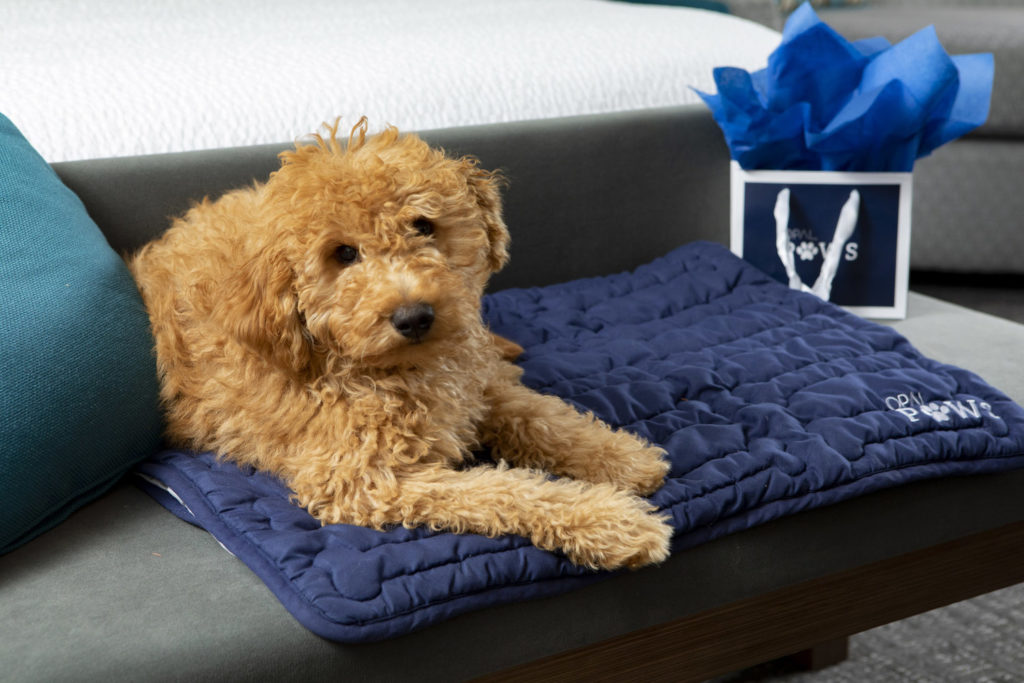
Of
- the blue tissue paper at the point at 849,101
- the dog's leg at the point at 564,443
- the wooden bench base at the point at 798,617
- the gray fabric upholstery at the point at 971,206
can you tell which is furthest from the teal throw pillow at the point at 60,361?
the gray fabric upholstery at the point at 971,206

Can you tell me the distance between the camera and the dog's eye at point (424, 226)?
47.7 inches

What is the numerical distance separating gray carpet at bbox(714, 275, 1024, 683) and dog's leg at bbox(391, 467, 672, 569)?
718 mm

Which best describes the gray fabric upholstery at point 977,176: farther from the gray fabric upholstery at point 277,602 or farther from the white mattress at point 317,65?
the gray fabric upholstery at point 277,602

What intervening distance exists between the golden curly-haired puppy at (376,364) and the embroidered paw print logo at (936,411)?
459 millimetres

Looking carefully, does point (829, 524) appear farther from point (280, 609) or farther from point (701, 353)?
point (280, 609)

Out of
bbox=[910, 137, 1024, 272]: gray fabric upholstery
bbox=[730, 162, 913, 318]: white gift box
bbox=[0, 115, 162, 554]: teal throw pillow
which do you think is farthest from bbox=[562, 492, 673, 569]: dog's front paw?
bbox=[910, 137, 1024, 272]: gray fabric upholstery

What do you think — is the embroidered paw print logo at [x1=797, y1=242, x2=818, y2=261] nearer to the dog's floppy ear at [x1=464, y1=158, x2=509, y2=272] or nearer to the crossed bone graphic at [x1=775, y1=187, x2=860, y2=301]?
the crossed bone graphic at [x1=775, y1=187, x2=860, y2=301]

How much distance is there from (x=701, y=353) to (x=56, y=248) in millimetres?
1052

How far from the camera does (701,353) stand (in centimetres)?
176

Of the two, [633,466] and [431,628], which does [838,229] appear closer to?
[633,466]

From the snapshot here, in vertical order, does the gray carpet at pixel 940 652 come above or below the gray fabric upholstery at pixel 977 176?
below

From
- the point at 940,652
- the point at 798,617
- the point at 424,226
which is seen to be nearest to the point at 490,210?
the point at 424,226

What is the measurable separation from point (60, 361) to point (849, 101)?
1563 millimetres

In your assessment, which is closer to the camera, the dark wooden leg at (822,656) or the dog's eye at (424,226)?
the dog's eye at (424,226)
